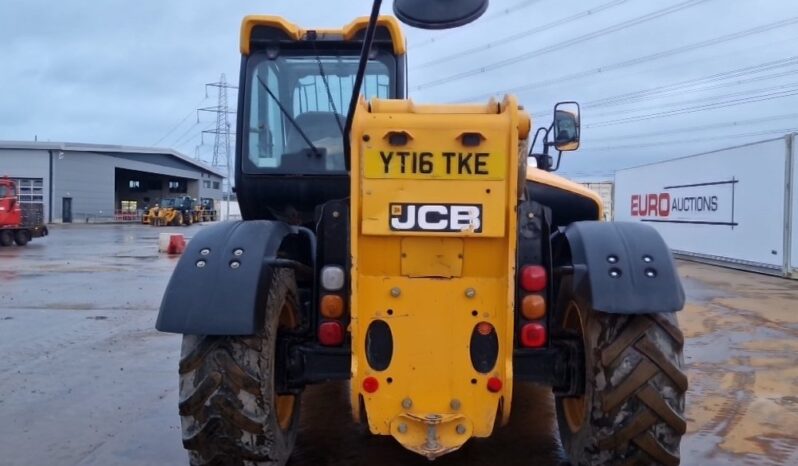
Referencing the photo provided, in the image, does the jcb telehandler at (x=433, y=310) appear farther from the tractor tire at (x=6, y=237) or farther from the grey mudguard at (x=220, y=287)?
the tractor tire at (x=6, y=237)

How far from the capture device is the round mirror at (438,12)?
2.50 m

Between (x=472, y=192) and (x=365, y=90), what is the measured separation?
2.40 meters

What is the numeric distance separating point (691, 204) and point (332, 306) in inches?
757

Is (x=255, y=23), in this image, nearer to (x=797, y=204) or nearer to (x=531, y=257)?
(x=531, y=257)

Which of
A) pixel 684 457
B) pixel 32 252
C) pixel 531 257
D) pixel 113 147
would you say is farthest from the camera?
pixel 113 147

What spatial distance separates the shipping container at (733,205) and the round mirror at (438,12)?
49.9 feet

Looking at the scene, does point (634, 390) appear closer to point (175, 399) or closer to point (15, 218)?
point (175, 399)

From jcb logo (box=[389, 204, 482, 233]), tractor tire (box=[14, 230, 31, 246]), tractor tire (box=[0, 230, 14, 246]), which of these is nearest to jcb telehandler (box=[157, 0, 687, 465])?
jcb logo (box=[389, 204, 482, 233])

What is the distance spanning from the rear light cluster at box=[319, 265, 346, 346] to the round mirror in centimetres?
143

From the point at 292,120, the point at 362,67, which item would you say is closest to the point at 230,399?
the point at 362,67

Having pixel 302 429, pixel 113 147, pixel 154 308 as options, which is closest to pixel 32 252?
pixel 154 308

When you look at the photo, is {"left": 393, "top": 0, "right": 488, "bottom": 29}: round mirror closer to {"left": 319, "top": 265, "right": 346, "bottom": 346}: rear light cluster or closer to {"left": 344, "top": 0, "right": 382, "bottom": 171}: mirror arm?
{"left": 344, "top": 0, "right": 382, "bottom": 171}: mirror arm

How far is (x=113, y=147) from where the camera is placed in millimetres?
57781

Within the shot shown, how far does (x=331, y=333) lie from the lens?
3.66 meters
